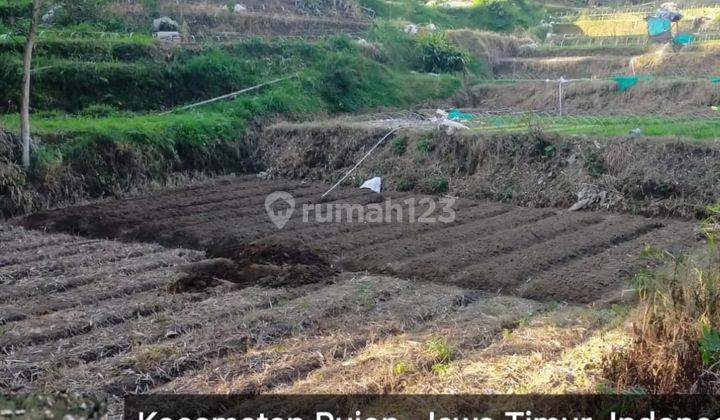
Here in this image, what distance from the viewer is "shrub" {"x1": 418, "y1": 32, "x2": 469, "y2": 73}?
25570 millimetres

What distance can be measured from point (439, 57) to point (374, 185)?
1300 cm

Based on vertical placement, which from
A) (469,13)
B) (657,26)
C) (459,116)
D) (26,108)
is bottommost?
(459,116)

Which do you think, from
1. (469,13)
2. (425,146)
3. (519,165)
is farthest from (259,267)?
(469,13)

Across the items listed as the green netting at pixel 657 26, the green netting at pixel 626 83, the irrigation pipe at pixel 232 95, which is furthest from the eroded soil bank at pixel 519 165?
the green netting at pixel 657 26

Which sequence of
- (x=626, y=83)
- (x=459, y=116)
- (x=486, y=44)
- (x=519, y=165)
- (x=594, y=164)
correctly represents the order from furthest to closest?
(x=486, y=44) → (x=626, y=83) → (x=459, y=116) → (x=519, y=165) → (x=594, y=164)

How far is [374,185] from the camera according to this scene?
13.9 meters

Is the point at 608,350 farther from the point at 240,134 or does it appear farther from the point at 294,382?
the point at 240,134

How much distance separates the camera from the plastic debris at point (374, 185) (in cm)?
1382

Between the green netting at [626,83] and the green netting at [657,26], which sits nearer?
the green netting at [626,83]

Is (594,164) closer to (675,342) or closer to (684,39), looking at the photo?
(675,342)

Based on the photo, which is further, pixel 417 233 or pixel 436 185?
pixel 436 185

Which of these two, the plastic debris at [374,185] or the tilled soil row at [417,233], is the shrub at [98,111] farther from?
the plastic debris at [374,185]

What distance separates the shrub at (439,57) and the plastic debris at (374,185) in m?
12.3

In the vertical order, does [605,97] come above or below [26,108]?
below
